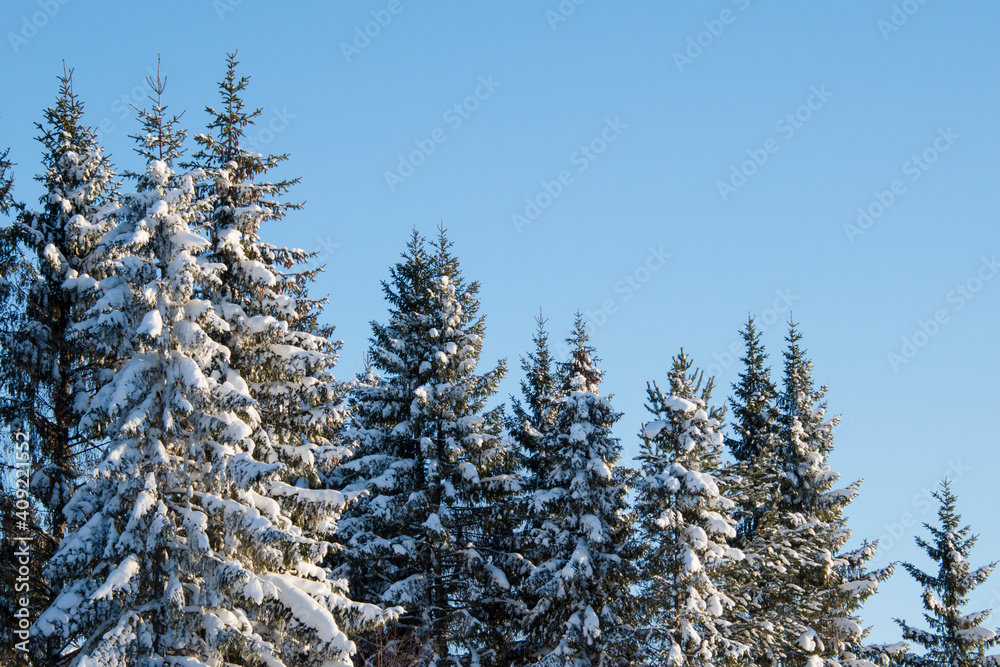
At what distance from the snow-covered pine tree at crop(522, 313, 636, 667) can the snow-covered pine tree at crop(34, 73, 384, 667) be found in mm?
7908

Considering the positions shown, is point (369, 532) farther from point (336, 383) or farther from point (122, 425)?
point (122, 425)

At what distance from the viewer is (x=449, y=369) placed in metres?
28.9

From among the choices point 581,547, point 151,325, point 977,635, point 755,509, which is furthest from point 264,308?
point 977,635

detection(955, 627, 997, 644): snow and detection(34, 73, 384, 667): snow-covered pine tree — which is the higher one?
detection(955, 627, 997, 644): snow

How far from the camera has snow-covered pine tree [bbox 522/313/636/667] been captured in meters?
26.0

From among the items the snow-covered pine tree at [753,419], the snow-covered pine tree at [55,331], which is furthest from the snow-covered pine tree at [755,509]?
the snow-covered pine tree at [55,331]

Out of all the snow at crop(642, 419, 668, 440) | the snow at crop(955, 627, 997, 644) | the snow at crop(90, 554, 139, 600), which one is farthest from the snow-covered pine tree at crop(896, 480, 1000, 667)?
the snow at crop(90, 554, 139, 600)

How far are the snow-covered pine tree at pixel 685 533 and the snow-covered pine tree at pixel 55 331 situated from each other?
586 inches

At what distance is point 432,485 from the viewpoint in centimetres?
2731

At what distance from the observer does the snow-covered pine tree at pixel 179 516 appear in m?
17.3

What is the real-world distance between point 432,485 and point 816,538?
13.5 m

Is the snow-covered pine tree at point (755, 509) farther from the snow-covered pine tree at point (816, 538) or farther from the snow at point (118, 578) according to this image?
the snow at point (118, 578)

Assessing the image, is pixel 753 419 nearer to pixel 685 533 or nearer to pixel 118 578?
pixel 685 533

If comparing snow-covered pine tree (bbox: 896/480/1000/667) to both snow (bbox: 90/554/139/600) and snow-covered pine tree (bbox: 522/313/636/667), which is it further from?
snow (bbox: 90/554/139/600)
